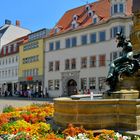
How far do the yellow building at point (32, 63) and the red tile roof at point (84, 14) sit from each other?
3.61 m

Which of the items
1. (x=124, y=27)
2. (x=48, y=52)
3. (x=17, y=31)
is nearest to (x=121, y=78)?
(x=124, y=27)

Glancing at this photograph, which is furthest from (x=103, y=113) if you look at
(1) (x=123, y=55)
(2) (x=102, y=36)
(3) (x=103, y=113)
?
(2) (x=102, y=36)

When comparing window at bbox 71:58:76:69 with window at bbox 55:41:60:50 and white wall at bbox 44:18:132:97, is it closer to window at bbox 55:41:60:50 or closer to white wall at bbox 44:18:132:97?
white wall at bbox 44:18:132:97

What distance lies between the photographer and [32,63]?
214 feet

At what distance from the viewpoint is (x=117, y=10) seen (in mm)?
48594

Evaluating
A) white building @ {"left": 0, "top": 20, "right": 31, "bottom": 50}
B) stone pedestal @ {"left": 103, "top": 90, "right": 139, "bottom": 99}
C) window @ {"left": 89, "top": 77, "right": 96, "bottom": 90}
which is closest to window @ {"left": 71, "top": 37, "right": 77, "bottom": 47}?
window @ {"left": 89, "top": 77, "right": 96, "bottom": 90}

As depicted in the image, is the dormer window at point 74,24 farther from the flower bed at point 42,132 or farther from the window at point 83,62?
the flower bed at point 42,132

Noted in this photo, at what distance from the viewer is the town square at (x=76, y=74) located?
10.1m

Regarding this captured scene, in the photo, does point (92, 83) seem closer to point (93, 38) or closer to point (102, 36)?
point (93, 38)

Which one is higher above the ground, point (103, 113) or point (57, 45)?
point (57, 45)

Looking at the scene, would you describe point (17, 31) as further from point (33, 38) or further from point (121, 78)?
point (121, 78)

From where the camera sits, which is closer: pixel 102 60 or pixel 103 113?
pixel 103 113

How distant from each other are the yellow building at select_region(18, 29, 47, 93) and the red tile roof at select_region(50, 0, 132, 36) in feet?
11.8

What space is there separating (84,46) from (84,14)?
6.75 m
